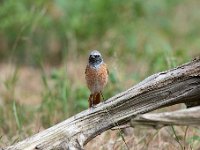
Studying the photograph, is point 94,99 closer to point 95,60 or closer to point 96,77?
point 96,77

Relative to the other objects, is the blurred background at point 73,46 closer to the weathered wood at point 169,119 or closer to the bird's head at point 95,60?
the bird's head at point 95,60

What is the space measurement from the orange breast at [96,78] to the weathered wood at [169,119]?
1083 millimetres

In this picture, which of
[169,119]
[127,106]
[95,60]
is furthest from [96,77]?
[169,119]

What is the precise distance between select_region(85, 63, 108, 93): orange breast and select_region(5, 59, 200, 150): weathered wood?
0.50 m

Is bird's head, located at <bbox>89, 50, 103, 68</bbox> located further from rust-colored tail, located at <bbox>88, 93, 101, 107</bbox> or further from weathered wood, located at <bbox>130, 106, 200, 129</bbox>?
weathered wood, located at <bbox>130, 106, 200, 129</bbox>

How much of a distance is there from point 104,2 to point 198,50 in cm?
181

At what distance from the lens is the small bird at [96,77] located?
4888 millimetres

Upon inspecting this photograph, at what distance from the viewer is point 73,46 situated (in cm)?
869

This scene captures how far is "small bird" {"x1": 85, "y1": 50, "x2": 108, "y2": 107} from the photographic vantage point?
489 cm

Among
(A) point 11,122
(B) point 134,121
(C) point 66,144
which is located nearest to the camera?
(B) point 134,121

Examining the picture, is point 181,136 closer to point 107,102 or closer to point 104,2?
point 107,102

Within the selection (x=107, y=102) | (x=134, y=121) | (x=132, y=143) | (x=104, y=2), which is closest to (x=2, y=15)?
(x=104, y=2)

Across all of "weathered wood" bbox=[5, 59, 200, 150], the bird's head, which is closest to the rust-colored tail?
the bird's head

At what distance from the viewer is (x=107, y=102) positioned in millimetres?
4406
